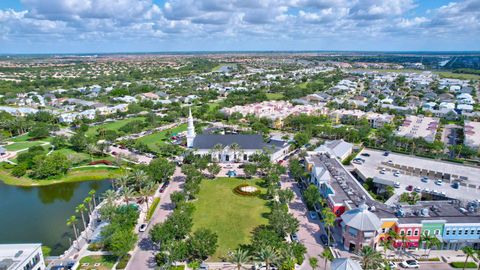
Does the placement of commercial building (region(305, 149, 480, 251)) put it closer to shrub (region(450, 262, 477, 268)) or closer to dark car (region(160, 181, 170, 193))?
shrub (region(450, 262, 477, 268))

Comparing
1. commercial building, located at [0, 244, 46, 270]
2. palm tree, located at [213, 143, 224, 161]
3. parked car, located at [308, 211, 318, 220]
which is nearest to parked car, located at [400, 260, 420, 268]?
parked car, located at [308, 211, 318, 220]

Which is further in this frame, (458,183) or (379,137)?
(379,137)

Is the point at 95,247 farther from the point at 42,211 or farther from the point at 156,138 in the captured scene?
the point at 156,138

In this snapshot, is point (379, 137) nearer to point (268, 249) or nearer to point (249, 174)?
point (249, 174)

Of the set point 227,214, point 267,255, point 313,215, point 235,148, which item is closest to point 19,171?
point 235,148

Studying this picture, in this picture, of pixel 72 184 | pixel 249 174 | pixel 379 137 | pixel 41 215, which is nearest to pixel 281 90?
pixel 379 137

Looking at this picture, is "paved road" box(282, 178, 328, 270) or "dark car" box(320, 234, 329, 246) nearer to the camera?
"paved road" box(282, 178, 328, 270)
